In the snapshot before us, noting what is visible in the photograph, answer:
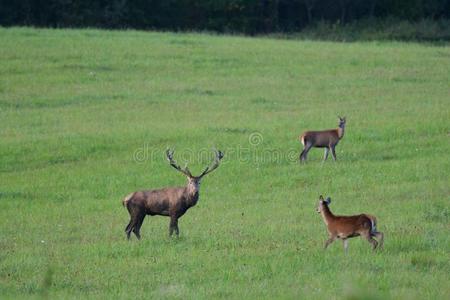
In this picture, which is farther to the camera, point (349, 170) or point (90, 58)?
point (90, 58)

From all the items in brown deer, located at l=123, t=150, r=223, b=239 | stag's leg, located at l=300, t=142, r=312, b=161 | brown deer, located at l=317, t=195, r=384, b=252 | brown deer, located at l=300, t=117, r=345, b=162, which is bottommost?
stag's leg, located at l=300, t=142, r=312, b=161

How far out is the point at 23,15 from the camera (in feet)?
176

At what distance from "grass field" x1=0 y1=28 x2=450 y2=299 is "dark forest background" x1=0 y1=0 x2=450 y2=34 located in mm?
13502

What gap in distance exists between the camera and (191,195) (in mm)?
13641

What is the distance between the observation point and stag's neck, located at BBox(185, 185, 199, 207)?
13.6m

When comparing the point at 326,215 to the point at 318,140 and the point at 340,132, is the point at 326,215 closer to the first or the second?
the point at 318,140

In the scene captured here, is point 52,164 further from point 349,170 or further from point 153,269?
point 153,269

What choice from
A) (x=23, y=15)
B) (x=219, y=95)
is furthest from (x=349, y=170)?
(x=23, y=15)

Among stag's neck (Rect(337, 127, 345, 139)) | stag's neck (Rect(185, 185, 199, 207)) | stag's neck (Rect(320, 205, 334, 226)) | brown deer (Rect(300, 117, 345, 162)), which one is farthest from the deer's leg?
stag's neck (Rect(337, 127, 345, 139))

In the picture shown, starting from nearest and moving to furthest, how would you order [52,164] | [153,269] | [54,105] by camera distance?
1. [153,269]
2. [52,164]
3. [54,105]

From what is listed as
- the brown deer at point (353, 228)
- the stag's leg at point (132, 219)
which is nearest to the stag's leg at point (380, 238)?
the brown deer at point (353, 228)

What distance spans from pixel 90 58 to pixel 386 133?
15.0 m

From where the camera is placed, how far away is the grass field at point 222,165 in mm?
11188

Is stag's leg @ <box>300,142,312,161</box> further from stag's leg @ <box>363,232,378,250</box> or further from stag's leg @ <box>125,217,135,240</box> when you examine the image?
stag's leg @ <box>363,232,378,250</box>
